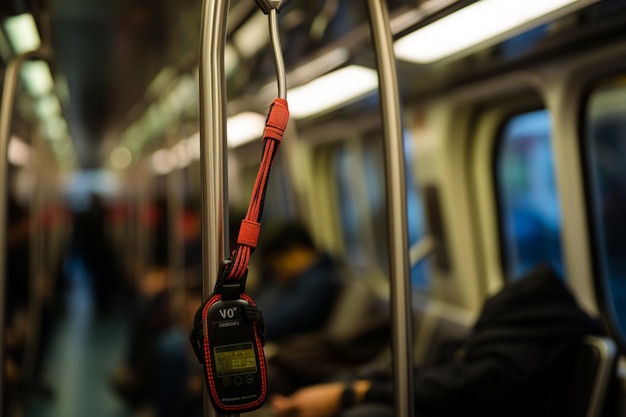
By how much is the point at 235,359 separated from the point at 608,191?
6.51 feet

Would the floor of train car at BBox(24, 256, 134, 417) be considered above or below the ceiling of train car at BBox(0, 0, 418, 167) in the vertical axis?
below

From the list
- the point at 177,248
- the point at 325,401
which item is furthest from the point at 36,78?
the point at 325,401

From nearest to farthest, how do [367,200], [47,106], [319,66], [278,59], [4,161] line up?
[278,59]
[4,161]
[319,66]
[367,200]
[47,106]

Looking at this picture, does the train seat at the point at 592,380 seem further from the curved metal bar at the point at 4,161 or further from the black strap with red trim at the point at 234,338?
the curved metal bar at the point at 4,161

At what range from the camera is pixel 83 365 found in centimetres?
592

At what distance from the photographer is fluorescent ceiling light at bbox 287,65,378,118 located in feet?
9.18

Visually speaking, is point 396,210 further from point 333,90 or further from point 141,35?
point 141,35

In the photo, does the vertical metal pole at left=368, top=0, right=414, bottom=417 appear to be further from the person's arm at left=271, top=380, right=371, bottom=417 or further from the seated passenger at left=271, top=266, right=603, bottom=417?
the person's arm at left=271, top=380, right=371, bottom=417

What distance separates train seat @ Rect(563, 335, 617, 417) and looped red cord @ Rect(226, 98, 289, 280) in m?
1.36

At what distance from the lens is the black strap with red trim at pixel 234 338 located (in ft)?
3.27

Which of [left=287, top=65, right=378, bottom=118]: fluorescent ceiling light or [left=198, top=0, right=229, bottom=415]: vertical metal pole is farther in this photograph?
[left=287, top=65, right=378, bottom=118]: fluorescent ceiling light

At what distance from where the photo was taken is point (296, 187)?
4.72 meters

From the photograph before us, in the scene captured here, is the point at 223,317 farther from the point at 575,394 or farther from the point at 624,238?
the point at 624,238

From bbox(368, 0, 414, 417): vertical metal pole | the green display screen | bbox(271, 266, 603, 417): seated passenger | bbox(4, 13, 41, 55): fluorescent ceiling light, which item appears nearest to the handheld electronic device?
the green display screen
